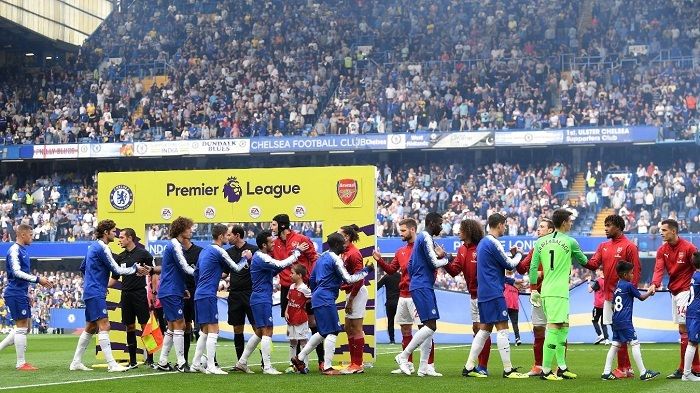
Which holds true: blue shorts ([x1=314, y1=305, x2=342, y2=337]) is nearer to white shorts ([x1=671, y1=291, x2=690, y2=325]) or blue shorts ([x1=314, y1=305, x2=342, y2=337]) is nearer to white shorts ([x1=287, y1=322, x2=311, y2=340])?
white shorts ([x1=287, y1=322, x2=311, y2=340])

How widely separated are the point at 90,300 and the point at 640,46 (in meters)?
35.8

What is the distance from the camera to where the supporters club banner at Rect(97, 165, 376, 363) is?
19.4 meters

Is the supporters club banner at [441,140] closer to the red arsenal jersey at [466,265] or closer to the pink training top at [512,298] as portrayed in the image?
the pink training top at [512,298]

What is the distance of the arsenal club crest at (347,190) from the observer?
19484mm

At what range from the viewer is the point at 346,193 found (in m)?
19.5

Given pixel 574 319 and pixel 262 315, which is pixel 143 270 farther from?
pixel 574 319

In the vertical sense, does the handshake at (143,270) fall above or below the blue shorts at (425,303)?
above

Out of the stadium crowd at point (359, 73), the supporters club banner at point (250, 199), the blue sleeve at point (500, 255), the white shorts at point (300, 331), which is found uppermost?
the stadium crowd at point (359, 73)

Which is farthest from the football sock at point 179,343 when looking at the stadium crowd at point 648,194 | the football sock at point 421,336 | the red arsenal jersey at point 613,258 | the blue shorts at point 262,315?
the stadium crowd at point 648,194

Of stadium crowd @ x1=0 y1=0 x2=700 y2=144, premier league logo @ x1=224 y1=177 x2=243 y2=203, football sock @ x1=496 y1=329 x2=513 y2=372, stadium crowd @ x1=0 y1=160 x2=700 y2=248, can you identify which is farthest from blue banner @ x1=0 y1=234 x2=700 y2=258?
football sock @ x1=496 y1=329 x2=513 y2=372

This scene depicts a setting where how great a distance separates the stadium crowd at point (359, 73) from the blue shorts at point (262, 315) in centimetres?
2957

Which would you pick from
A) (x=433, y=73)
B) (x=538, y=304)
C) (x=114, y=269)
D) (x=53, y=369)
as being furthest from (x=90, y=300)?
(x=433, y=73)

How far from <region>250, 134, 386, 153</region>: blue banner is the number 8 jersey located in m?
30.9

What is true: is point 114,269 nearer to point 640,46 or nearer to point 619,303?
point 619,303
